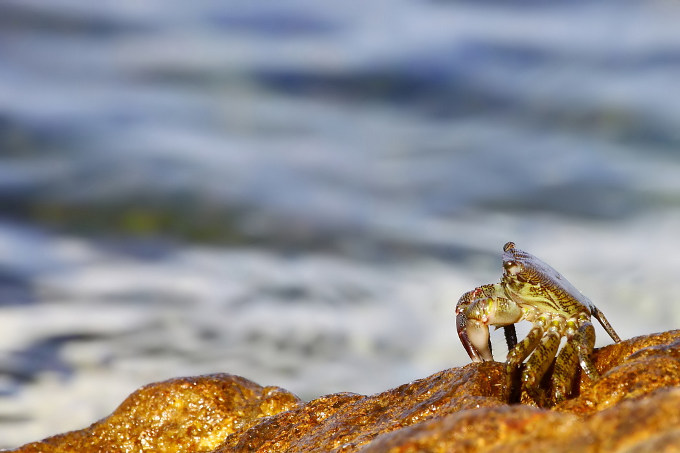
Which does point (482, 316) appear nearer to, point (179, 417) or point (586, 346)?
point (586, 346)

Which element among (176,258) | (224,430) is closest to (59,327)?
(176,258)

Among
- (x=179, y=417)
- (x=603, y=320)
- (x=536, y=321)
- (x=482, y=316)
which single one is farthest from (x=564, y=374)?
(x=179, y=417)

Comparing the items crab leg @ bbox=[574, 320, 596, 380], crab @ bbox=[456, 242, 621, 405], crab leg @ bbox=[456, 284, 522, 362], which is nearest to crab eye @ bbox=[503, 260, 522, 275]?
crab @ bbox=[456, 242, 621, 405]

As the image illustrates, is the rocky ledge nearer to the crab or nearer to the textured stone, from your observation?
the textured stone

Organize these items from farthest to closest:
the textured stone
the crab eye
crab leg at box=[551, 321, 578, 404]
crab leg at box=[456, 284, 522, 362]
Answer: the textured stone
crab leg at box=[456, 284, 522, 362]
the crab eye
crab leg at box=[551, 321, 578, 404]

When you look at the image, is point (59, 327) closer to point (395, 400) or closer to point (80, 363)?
point (80, 363)

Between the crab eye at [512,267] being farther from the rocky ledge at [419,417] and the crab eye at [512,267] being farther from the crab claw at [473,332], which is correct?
the rocky ledge at [419,417]
